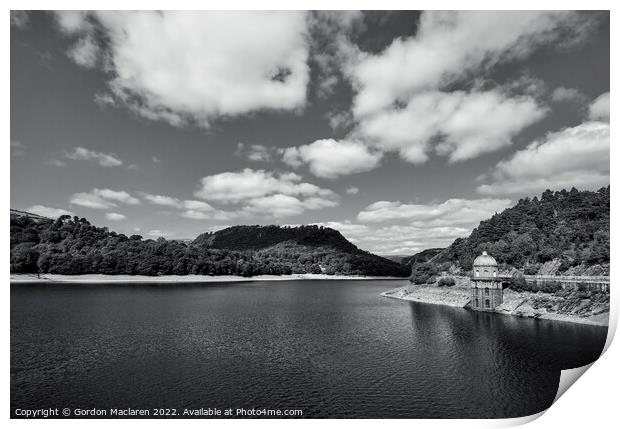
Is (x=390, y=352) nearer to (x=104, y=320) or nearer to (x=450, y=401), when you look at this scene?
(x=450, y=401)

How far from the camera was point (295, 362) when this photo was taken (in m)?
39.5

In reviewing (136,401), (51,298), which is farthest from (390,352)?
(51,298)

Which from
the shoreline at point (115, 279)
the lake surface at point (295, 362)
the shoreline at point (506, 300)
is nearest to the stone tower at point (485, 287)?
the shoreline at point (506, 300)

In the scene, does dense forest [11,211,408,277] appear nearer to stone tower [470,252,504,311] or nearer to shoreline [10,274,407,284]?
shoreline [10,274,407,284]

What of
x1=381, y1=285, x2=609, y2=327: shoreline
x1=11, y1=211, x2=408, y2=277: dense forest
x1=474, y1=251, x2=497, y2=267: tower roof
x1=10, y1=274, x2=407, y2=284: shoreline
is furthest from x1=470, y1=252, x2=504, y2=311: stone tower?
x1=10, y1=274, x2=407, y2=284: shoreline

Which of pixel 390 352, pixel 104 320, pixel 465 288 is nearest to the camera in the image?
pixel 390 352

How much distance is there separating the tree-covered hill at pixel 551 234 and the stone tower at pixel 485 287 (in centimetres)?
1070

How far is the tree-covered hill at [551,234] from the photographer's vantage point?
71.5 meters

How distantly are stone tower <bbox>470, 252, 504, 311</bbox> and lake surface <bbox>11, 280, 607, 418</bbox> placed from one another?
995 cm

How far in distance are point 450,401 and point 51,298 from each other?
89960 mm

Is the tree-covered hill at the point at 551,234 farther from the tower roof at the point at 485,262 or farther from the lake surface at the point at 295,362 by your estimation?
the lake surface at the point at 295,362

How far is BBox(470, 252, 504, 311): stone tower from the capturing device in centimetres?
7688

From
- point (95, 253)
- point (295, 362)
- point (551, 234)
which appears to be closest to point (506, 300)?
point (551, 234)

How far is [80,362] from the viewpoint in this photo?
38.0m
